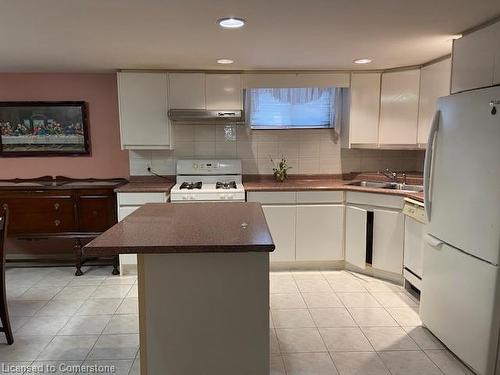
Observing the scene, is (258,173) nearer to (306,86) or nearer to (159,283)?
(306,86)

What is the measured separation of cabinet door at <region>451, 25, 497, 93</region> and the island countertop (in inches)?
60.4

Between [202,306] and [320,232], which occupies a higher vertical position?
[202,306]

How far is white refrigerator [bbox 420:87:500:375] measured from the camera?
203cm

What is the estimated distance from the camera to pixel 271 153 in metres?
4.29

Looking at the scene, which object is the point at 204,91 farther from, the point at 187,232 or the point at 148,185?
the point at 187,232

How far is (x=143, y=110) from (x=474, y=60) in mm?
2863

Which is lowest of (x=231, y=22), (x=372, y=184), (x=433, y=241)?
(x=433, y=241)

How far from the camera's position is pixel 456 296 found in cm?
232

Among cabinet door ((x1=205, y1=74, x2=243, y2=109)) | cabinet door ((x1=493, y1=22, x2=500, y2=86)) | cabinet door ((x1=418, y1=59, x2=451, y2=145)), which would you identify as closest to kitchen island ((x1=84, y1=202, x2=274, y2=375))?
cabinet door ((x1=493, y1=22, x2=500, y2=86))

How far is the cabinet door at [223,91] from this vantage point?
3.86 metres

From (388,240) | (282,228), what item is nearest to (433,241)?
(388,240)

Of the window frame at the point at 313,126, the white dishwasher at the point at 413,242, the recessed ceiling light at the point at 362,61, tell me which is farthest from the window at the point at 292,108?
the white dishwasher at the point at 413,242

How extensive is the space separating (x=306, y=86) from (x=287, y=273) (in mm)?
1921

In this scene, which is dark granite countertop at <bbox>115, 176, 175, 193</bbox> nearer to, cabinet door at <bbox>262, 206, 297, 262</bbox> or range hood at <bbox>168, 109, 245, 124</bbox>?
range hood at <bbox>168, 109, 245, 124</bbox>
